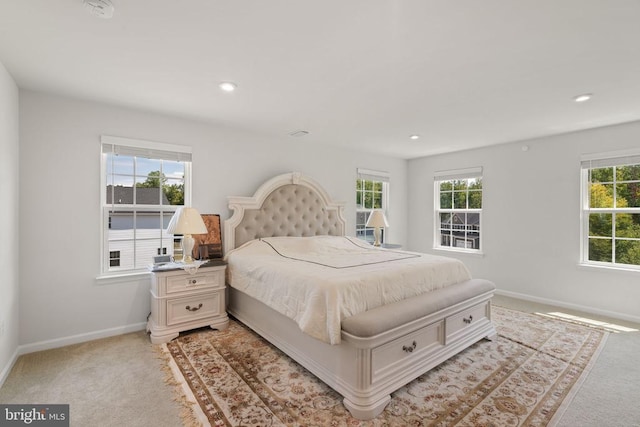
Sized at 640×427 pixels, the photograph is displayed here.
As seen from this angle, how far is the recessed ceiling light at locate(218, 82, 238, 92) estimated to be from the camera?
2533 millimetres

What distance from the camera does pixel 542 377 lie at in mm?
2301

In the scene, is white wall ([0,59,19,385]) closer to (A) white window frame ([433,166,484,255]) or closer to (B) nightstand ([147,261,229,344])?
(B) nightstand ([147,261,229,344])

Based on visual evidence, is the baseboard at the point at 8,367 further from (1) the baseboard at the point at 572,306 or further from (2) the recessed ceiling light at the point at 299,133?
(1) the baseboard at the point at 572,306

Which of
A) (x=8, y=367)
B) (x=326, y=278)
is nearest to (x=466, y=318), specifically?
(x=326, y=278)

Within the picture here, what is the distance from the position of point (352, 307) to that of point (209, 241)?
2.12 meters

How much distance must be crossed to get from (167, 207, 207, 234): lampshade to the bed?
1.77 ft

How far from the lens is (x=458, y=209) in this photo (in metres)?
5.26

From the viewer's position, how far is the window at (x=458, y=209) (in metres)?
5.03

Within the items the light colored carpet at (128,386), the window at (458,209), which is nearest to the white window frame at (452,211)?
the window at (458,209)

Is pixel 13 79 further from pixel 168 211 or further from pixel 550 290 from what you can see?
pixel 550 290

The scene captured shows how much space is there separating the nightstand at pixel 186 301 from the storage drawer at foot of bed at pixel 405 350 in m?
1.86

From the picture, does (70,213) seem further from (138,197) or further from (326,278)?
(326,278)

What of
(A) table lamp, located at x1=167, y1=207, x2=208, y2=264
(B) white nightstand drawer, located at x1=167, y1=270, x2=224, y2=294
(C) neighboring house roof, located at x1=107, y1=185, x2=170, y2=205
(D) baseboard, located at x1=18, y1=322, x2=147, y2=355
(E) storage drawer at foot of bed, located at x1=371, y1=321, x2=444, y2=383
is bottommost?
(D) baseboard, located at x1=18, y1=322, x2=147, y2=355

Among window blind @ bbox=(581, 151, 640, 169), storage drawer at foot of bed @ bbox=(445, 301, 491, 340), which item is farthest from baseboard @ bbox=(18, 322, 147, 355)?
window blind @ bbox=(581, 151, 640, 169)
